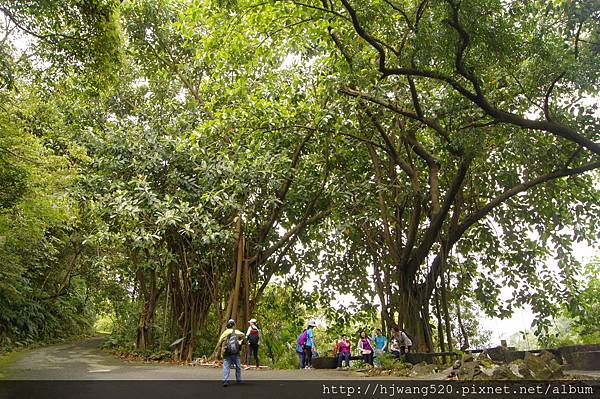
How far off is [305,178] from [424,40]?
714 centimetres

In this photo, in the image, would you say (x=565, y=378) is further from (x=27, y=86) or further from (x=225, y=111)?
(x=27, y=86)

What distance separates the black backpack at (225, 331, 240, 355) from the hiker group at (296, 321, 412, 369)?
12.5 ft

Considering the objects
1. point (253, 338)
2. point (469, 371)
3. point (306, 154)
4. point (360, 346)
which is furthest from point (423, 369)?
point (306, 154)

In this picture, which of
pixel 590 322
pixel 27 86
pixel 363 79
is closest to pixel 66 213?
pixel 27 86

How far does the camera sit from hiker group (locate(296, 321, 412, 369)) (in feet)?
38.9

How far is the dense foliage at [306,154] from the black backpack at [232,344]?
3782mm

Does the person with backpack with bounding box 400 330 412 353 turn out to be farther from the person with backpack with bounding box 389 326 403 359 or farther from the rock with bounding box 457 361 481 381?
the rock with bounding box 457 361 481 381

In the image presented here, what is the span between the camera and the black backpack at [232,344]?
8836mm

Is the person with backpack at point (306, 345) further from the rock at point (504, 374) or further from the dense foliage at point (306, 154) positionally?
the rock at point (504, 374)

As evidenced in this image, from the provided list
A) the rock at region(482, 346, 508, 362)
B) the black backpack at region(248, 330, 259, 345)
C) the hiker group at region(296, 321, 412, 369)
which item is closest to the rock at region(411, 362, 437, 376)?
the rock at region(482, 346, 508, 362)

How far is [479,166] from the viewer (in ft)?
37.7

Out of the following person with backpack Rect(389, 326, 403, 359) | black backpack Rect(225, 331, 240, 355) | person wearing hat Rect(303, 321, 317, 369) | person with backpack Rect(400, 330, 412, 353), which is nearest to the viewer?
black backpack Rect(225, 331, 240, 355)

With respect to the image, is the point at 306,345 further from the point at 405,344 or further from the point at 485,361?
the point at 485,361

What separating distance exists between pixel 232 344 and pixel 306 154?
22.9 ft
